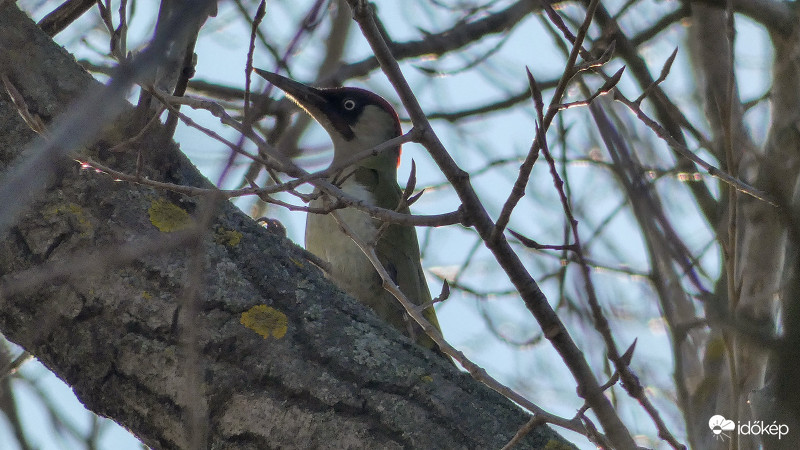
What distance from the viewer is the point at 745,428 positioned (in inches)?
105

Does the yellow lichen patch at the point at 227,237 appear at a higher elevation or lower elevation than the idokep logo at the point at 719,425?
lower

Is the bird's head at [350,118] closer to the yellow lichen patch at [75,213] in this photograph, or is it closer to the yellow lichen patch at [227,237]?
the yellow lichen patch at [227,237]

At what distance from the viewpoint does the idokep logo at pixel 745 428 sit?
2.02 meters

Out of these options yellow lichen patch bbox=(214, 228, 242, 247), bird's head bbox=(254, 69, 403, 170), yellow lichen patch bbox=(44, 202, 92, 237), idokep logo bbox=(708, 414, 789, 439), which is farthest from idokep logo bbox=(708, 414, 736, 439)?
bird's head bbox=(254, 69, 403, 170)

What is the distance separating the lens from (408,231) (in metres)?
4.54

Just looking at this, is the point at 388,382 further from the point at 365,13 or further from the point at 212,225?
the point at 365,13

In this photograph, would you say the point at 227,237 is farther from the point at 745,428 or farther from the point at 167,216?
the point at 745,428

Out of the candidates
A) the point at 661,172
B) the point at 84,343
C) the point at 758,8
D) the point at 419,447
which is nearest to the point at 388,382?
the point at 419,447

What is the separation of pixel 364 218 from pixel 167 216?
1.83 m

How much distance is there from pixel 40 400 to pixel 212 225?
9.63 feet

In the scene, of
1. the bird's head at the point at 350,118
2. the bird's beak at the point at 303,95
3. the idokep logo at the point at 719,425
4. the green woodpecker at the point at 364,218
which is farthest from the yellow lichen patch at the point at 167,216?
the bird's head at the point at 350,118

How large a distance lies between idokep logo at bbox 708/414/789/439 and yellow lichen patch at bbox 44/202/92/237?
1774 mm

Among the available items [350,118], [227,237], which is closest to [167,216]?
[227,237]

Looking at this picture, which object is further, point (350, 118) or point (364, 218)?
point (350, 118)
